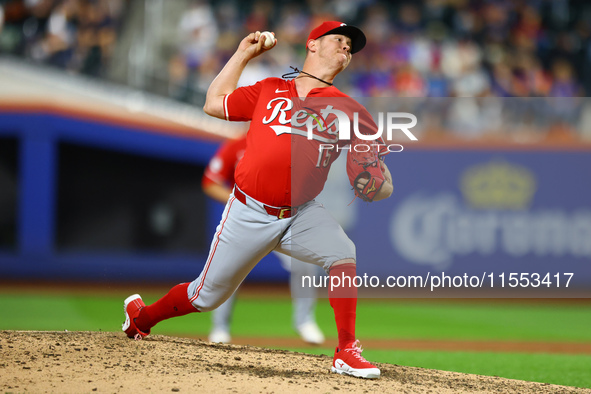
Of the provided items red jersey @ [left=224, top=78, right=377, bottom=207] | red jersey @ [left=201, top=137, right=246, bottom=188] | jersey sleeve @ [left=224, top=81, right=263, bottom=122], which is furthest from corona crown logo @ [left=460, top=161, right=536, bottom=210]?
jersey sleeve @ [left=224, top=81, right=263, bottom=122]

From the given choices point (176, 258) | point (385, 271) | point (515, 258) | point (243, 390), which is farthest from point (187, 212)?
point (243, 390)

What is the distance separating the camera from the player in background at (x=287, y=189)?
3621 mm

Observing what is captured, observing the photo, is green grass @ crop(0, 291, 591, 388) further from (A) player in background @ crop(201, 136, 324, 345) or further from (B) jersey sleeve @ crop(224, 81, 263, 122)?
(B) jersey sleeve @ crop(224, 81, 263, 122)

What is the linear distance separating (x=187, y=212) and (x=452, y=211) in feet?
13.4

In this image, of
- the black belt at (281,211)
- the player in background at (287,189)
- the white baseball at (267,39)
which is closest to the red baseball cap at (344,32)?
the player in background at (287,189)

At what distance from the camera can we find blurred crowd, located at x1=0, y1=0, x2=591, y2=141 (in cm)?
998

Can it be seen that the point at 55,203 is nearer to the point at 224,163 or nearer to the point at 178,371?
the point at 224,163

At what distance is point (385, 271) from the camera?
357 inches

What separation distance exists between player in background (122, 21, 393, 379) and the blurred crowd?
5.99 meters

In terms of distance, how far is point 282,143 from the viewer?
3625mm

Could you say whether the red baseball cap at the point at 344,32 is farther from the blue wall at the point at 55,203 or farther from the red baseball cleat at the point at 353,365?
the blue wall at the point at 55,203

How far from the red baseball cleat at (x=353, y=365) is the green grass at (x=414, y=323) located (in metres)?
1.55

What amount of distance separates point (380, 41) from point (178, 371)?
943 centimetres

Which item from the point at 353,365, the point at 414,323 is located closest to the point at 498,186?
the point at 414,323
